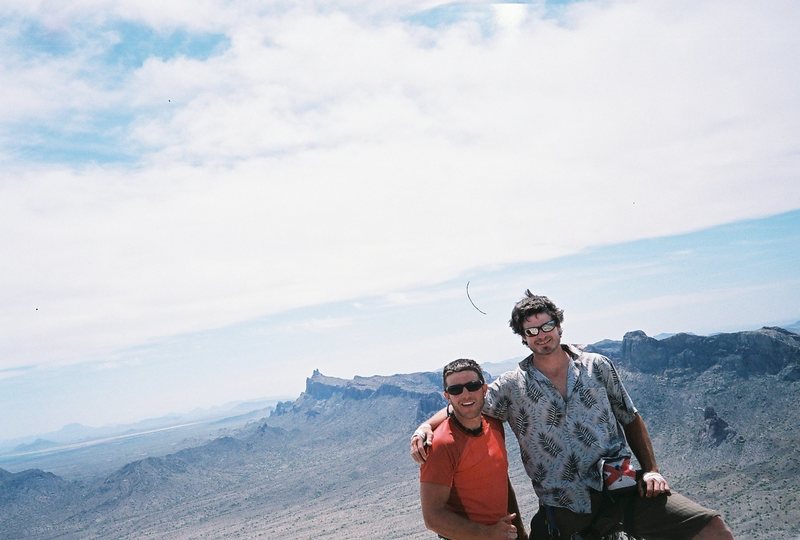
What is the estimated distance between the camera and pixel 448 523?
5297mm

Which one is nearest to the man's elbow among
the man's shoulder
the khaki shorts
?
the khaki shorts

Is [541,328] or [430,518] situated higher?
[541,328]

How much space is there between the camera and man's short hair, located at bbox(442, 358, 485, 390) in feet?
18.9

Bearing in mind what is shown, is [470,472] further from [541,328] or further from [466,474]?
[541,328]

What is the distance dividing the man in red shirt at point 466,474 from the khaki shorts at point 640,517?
65 centimetres

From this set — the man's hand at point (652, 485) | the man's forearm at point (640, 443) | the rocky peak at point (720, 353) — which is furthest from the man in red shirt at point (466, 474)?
the rocky peak at point (720, 353)

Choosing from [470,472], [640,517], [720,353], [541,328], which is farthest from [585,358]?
[720,353]

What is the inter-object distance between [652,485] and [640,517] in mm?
366

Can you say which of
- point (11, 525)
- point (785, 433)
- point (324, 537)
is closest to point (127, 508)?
point (11, 525)

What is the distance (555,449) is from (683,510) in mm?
1209

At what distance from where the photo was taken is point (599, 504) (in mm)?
6043

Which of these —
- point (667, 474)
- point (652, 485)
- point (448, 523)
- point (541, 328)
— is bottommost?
point (667, 474)

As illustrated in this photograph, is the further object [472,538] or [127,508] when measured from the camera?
[127,508]

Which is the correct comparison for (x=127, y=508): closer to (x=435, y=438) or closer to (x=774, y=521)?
(x=774, y=521)
